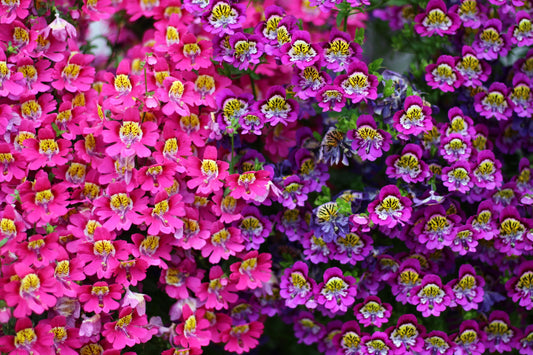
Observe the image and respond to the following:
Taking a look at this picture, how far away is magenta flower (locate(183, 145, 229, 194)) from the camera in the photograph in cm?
144

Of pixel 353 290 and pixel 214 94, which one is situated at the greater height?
pixel 214 94

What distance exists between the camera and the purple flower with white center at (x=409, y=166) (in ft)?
4.83

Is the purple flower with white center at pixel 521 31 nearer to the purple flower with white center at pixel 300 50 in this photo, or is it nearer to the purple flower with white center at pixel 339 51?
the purple flower with white center at pixel 339 51

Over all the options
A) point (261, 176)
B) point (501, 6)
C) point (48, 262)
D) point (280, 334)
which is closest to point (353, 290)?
point (261, 176)

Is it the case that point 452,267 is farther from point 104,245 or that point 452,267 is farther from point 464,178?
point 104,245

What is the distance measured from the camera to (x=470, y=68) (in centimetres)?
158

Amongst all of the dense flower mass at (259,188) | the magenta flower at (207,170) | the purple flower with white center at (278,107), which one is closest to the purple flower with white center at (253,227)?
the dense flower mass at (259,188)

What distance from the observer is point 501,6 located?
164cm

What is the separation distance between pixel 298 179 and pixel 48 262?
56 centimetres

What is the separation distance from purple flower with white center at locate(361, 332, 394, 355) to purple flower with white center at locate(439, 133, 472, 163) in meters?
0.42

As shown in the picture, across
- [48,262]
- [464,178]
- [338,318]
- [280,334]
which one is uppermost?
[464,178]

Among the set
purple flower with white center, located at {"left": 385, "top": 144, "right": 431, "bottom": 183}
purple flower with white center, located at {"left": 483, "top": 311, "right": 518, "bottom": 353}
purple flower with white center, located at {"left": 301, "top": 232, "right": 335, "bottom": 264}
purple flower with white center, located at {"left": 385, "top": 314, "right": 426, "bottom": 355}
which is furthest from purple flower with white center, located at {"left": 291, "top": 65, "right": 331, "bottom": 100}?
purple flower with white center, located at {"left": 483, "top": 311, "right": 518, "bottom": 353}

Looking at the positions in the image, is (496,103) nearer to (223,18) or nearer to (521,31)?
(521,31)

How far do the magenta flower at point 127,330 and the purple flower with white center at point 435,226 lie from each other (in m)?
0.63
